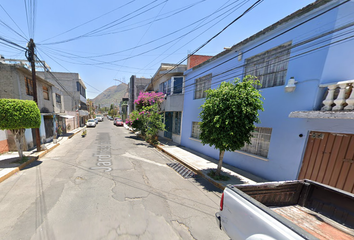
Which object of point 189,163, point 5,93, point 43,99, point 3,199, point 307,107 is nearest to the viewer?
point 3,199

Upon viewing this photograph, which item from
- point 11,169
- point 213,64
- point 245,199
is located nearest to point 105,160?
point 11,169

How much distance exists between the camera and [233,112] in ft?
14.5

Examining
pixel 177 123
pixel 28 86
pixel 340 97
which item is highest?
pixel 28 86

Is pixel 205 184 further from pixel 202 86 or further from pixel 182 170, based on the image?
pixel 202 86

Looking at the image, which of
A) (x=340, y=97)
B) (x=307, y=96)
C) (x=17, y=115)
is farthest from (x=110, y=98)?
(x=340, y=97)

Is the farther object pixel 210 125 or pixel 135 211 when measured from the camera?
pixel 210 125

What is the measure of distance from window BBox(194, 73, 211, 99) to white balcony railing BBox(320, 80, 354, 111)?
16.6 ft

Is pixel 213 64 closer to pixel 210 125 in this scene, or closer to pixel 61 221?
pixel 210 125

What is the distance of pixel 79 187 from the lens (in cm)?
414

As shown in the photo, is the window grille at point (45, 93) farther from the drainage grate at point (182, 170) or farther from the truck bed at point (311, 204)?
the truck bed at point (311, 204)

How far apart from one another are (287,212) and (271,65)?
4987 millimetres

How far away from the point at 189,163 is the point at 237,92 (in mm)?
4206

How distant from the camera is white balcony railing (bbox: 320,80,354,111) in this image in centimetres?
324

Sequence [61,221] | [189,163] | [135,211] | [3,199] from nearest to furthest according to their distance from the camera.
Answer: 1. [61,221]
2. [135,211]
3. [3,199]
4. [189,163]
